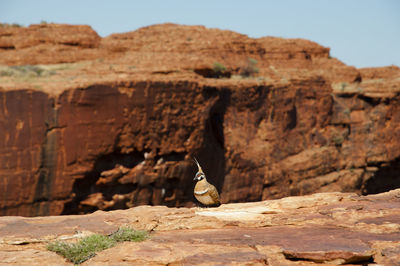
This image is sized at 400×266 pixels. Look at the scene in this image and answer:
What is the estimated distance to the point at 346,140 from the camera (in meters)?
28.2

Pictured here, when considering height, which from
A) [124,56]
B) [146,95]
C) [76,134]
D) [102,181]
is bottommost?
[102,181]

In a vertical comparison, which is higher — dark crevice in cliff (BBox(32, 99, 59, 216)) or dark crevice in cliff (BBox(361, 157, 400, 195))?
dark crevice in cliff (BBox(32, 99, 59, 216))

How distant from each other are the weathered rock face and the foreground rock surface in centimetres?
982

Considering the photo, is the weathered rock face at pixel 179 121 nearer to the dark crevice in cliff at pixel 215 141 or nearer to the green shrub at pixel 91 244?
the dark crevice in cliff at pixel 215 141

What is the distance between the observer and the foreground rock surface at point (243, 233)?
5691mm

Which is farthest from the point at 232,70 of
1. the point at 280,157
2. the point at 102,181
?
the point at 102,181

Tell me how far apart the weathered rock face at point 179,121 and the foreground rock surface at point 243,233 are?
32.2 feet

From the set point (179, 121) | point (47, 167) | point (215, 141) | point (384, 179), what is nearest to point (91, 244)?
point (47, 167)

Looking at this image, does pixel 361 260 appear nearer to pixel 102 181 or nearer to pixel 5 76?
pixel 102 181

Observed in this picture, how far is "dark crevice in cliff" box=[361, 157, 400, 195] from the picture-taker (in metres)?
28.6

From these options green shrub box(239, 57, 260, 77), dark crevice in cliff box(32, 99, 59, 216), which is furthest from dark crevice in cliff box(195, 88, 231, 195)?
dark crevice in cliff box(32, 99, 59, 216)

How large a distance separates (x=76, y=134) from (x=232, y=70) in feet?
34.6

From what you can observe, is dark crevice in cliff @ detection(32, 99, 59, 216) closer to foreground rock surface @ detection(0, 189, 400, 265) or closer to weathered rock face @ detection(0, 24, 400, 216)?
weathered rock face @ detection(0, 24, 400, 216)

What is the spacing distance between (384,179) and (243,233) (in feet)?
82.2
